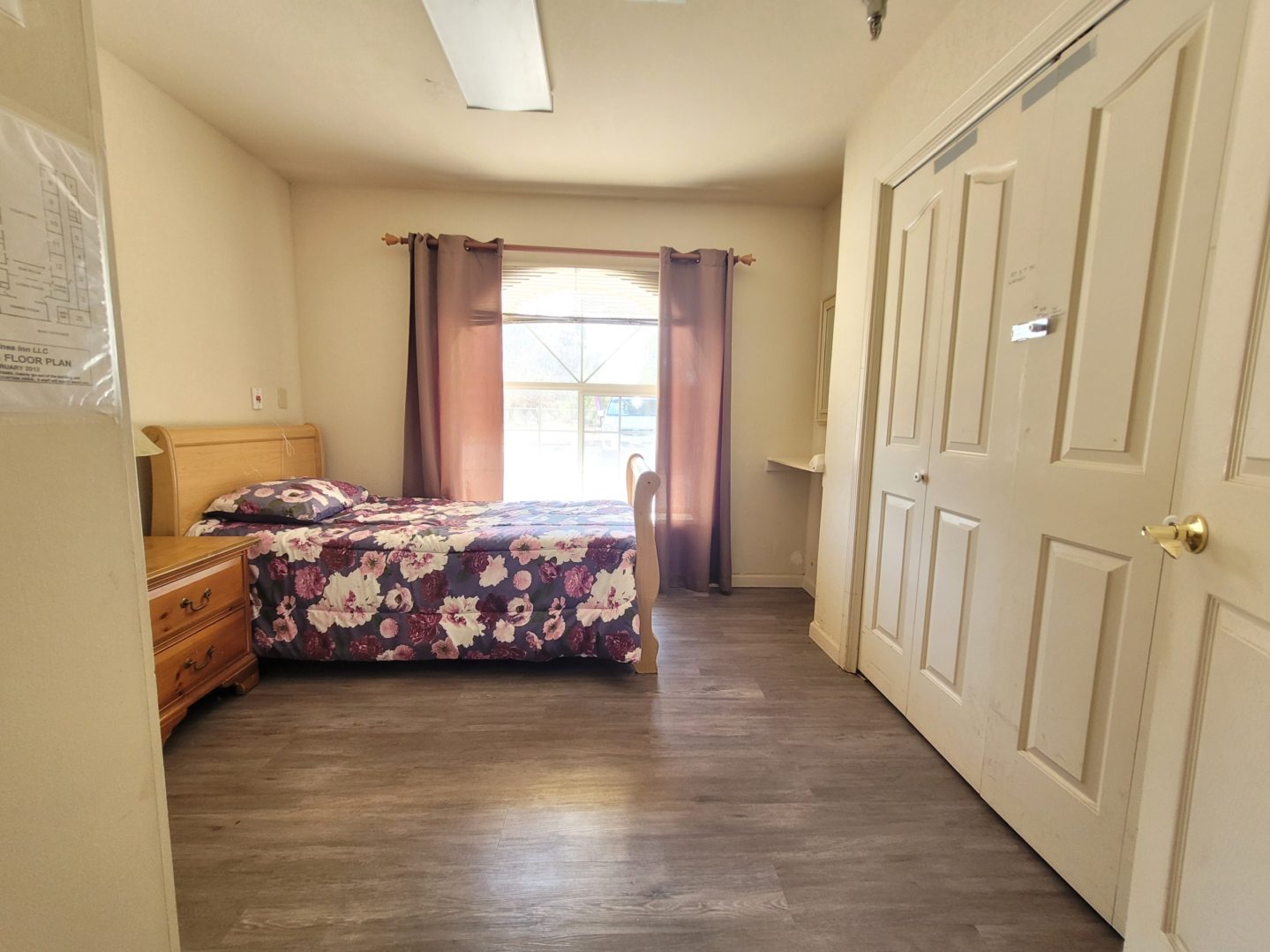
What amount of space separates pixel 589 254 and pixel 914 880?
312 centimetres

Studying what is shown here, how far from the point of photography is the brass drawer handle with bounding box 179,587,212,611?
1593 millimetres

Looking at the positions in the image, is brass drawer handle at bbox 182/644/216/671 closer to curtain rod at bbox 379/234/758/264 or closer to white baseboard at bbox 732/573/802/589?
curtain rod at bbox 379/234/758/264

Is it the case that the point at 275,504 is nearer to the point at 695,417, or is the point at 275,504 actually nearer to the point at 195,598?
the point at 195,598

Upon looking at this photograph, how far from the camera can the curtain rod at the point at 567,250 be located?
9.16 feet

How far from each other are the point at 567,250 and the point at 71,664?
9.19ft

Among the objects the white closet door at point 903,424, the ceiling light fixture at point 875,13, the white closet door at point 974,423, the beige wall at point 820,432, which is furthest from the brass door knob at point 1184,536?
the beige wall at point 820,432

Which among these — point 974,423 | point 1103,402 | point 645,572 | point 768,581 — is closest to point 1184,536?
point 1103,402

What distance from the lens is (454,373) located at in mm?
2863

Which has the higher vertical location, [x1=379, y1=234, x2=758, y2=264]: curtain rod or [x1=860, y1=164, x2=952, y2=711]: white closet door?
[x1=379, y1=234, x2=758, y2=264]: curtain rod

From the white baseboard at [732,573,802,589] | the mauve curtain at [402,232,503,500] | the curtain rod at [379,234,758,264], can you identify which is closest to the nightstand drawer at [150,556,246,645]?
the mauve curtain at [402,232,503,500]

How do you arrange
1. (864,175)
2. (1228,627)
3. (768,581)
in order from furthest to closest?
(768,581) < (864,175) < (1228,627)

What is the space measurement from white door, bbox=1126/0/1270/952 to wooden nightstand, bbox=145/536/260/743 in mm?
2369

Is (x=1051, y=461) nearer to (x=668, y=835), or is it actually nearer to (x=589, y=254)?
(x=668, y=835)

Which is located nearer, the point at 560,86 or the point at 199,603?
the point at 199,603
